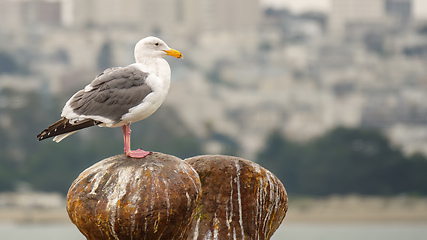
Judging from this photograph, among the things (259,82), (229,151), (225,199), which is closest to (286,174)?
(229,151)

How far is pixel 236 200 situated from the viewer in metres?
9.29

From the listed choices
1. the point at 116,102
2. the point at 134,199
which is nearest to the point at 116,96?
the point at 116,102

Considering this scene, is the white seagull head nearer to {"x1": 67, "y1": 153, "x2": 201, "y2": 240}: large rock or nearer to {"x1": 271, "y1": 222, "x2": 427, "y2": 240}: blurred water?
{"x1": 67, "y1": 153, "x2": 201, "y2": 240}: large rock

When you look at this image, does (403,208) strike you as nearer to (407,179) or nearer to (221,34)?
(407,179)

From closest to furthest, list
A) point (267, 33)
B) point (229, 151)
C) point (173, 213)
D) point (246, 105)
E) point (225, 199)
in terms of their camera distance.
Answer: point (173, 213), point (225, 199), point (229, 151), point (246, 105), point (267, 33)

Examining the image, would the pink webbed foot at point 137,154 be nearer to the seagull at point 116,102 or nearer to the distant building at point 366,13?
the seagull at point 116,102

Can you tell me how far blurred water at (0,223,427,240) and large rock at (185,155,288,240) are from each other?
34102 mm

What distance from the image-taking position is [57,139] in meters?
8.31

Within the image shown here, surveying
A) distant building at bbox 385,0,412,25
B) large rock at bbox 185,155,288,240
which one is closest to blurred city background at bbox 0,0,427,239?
distant building at bbox 385,0,412,25

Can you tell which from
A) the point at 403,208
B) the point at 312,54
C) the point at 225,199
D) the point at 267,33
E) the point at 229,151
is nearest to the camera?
the point at 225,199

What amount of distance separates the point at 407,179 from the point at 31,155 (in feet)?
78.2

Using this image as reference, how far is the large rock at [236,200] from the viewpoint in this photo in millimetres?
9234

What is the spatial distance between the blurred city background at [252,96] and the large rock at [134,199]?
44.0 metres

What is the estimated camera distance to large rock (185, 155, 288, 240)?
9.23 metres
